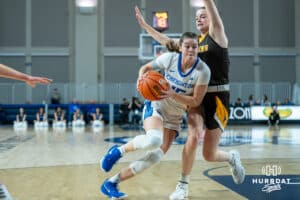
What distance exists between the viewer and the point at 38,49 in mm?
22781

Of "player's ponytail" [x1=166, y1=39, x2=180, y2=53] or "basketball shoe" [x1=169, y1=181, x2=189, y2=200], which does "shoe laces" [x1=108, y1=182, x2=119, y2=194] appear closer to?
"basketball shoe" [x1=169, y1=181, x2=189, y2=200]

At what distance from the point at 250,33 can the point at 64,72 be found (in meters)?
10.6

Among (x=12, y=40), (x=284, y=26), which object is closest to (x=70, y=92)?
(x=12, y=40)

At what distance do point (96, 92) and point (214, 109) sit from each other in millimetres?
17860

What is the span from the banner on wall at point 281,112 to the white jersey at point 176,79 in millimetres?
15891

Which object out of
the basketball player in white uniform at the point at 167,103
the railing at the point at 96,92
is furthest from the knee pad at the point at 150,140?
the railing at the point at 96,92

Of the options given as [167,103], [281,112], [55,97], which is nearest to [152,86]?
Answer: [167,103]

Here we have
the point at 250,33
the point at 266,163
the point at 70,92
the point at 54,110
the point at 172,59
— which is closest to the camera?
the point at 172,59

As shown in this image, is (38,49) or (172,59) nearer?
(172,59)

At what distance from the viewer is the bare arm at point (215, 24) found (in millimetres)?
3930

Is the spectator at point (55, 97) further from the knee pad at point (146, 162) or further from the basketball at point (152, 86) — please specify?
the basketball at point (152, 86)

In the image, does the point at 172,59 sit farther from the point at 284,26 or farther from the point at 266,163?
the point at 284,26

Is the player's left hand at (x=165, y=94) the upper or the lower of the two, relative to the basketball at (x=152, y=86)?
lower

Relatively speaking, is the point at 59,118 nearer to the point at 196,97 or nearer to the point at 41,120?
the point at 41,120
